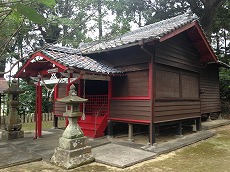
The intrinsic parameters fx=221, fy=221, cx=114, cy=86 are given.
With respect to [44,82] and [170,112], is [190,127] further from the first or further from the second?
[44,82]

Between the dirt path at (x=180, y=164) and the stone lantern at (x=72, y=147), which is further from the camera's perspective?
the stone lantern at (x=72, y=147)

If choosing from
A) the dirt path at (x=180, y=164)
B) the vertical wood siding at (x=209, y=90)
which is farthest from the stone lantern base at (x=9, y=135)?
the vertical wood siding at (x=209, y=90)

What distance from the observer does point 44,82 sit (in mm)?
8289

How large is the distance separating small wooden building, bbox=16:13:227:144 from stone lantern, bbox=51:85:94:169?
1298mm

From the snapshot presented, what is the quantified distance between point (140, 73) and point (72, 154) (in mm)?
3908

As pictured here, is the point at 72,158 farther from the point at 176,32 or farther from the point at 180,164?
the point at 176,32

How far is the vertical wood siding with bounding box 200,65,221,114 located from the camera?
12.2 metres

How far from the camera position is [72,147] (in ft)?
18.1

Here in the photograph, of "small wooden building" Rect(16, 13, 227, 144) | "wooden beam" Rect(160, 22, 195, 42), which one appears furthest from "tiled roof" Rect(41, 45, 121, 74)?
"wooden beam" Rect(160, 22, 195, 42)

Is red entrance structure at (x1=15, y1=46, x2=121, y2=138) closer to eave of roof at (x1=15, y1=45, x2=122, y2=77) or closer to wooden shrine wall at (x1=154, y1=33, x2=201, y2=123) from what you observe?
eave of roof at (x1=15, y1=45, x2=122, y2=77)

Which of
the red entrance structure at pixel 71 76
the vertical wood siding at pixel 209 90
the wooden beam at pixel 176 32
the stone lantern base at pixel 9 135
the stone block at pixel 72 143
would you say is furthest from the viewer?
the vertical wood siding at pixel 209 90

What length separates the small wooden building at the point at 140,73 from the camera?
7395 millimetres

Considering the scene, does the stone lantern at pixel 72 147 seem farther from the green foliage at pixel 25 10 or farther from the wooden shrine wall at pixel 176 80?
the green foliage at pixel 25 10

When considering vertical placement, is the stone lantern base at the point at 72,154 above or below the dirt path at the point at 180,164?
above
